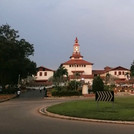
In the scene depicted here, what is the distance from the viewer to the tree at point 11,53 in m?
52.4

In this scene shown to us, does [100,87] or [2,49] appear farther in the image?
[100,87]

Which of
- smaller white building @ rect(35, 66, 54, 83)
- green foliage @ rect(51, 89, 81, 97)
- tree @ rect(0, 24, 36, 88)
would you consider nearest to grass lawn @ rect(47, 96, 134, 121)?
green foliage @ rect(51, 89, 81, 97)

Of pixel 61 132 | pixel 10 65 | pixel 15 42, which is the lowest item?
pixel 61 132

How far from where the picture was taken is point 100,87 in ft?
181

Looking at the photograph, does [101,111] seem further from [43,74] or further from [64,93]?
[43,74]

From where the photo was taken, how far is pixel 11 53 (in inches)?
2128

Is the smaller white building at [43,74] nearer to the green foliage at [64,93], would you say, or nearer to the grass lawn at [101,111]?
the green foliage at [64,93]

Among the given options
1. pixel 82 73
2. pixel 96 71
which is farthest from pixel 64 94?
pixel 96 71

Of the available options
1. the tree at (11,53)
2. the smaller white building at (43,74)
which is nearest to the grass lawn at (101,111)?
the tree at (11,53)

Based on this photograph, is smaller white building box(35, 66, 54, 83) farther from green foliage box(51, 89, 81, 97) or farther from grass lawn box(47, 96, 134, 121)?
grass lawn box(47, 96, 134, 121)

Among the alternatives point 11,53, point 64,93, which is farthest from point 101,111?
point 11,53

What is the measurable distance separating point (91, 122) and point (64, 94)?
114 feet

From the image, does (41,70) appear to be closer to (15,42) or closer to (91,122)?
(15,42)

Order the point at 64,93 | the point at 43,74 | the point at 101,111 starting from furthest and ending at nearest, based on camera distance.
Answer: the point at 43,74
the point at 64,93
the point at 101,111
